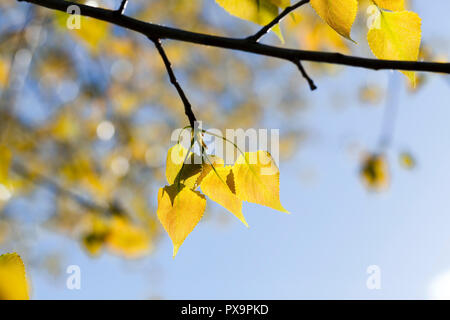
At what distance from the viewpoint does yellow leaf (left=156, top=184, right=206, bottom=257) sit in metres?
0.31

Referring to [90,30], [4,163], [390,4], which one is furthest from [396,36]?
[4,163]

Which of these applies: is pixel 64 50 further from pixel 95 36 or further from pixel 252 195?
pixel 252 195

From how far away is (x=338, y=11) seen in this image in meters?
0.27

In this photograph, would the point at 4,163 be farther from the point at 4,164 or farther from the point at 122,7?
the point at 122,7

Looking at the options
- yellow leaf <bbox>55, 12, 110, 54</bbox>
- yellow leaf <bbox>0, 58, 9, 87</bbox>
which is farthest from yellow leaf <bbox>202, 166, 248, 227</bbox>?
yellow leaf <bbox>0, 58, 9, 87</bbox>

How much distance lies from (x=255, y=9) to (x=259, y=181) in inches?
6.0

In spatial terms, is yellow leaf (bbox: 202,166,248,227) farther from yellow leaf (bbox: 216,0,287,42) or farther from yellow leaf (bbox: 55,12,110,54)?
yellow leaf (bbox: 55,12,110,54)

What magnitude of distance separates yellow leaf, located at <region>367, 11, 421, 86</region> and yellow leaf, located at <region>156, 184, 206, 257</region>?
19cm

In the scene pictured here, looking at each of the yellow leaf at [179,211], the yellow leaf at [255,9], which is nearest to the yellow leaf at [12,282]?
the yellow leaf at [179,211]

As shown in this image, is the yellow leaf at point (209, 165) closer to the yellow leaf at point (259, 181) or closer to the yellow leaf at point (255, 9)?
the yellow leaf at point (259, 181)

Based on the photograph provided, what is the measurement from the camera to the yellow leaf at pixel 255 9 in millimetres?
328

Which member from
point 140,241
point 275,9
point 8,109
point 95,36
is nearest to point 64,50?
point 8,109

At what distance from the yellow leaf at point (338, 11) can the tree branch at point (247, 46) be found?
0.03 m

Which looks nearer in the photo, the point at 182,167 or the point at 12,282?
the point at 12,282
